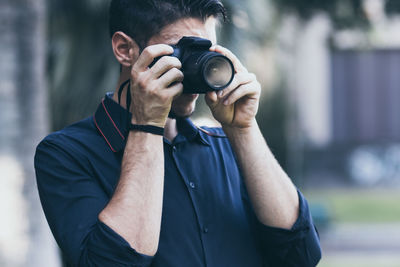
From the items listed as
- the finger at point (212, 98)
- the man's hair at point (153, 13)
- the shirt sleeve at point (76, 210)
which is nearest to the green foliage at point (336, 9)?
the man's hair at point (153, 13)

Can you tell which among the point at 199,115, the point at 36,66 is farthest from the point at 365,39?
the point at 36,66

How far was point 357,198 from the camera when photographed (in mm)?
10555

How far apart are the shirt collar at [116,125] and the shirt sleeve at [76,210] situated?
0.10 m

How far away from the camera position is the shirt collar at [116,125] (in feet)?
5.13

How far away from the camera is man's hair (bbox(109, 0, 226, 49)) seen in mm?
1592

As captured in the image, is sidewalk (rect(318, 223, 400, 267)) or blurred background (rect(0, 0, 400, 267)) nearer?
blurred background (rect(0, 0, 400, 267))

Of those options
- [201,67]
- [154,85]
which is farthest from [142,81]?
[201,67]

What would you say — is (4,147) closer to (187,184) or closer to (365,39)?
(187,184)

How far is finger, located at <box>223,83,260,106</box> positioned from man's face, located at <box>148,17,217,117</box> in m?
0.11

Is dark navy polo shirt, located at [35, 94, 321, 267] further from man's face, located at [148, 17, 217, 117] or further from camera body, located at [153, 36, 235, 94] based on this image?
camera body, located at [153, 36, 235, 94]

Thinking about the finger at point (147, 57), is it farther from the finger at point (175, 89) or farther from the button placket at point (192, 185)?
the button placket at point (192, 185)

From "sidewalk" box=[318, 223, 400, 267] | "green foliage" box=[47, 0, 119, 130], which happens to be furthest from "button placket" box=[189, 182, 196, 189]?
"sidewalk" box=[318, 223, 400, 267]

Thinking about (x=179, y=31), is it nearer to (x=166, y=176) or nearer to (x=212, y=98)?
(x=212, y=98)

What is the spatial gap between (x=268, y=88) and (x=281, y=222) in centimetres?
736
